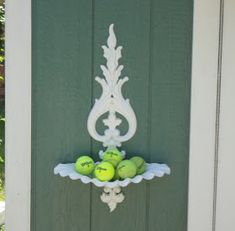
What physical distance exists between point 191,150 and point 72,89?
0.55 meters

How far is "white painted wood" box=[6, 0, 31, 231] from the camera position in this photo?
206 centimetres

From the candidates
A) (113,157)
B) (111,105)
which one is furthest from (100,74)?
(113,157)

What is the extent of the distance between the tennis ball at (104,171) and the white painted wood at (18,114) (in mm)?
361

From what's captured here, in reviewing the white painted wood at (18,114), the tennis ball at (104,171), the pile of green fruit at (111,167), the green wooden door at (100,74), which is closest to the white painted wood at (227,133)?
the green wooden door at (100,74)

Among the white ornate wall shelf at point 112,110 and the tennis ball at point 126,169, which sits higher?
the white ornate wall shelf at point 112,110

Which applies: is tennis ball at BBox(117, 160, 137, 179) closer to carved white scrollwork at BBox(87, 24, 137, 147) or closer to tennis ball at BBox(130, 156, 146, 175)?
tennis ball at BBox(130, 156, 146, 175)

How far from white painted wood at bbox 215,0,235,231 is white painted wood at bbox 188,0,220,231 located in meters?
0.03

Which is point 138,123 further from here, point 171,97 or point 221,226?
point 221,226

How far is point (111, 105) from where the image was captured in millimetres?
2061

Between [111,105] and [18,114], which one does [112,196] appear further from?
[18,114]

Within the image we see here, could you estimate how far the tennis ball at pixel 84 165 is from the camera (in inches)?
75.1

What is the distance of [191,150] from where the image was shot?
6.84ft

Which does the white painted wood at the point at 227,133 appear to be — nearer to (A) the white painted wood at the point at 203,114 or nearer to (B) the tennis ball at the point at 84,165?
(A) the white painted wood at the point at 203,114

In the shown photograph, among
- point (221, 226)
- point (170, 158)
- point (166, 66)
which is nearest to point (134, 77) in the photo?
point (166, 66)
